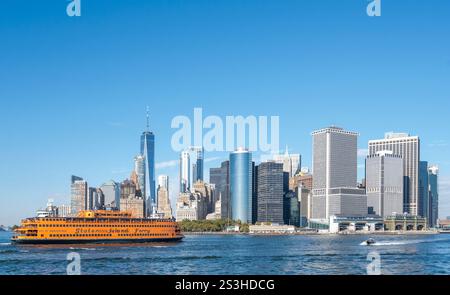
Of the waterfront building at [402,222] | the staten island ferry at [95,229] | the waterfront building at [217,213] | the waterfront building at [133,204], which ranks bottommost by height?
the waterfront building at [402,222]

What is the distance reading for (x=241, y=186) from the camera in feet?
428

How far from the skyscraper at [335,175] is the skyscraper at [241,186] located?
15.1 meters

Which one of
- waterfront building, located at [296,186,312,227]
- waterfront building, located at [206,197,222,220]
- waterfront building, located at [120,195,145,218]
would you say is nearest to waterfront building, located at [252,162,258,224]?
waterfront building, located at [206,197,222,220]

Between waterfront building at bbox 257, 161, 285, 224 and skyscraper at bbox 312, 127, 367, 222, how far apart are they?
847 cm

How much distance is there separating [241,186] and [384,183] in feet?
126

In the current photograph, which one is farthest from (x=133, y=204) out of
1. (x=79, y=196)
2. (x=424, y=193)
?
(x=424, y=193)

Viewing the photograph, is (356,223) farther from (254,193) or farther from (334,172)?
(254,193)

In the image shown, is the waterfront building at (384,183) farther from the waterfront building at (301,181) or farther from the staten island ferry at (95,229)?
the staten island ferry at (95,229)

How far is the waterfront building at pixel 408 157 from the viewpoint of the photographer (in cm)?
14625

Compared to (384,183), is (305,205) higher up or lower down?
lower down

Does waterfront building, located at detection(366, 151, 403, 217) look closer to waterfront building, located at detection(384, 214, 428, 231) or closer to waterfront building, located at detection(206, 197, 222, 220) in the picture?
waterfront building, located at detection(384, 214, 428, 231)

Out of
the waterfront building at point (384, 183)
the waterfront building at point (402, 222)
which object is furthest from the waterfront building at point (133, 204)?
the waterfront building at point (402, 222)
